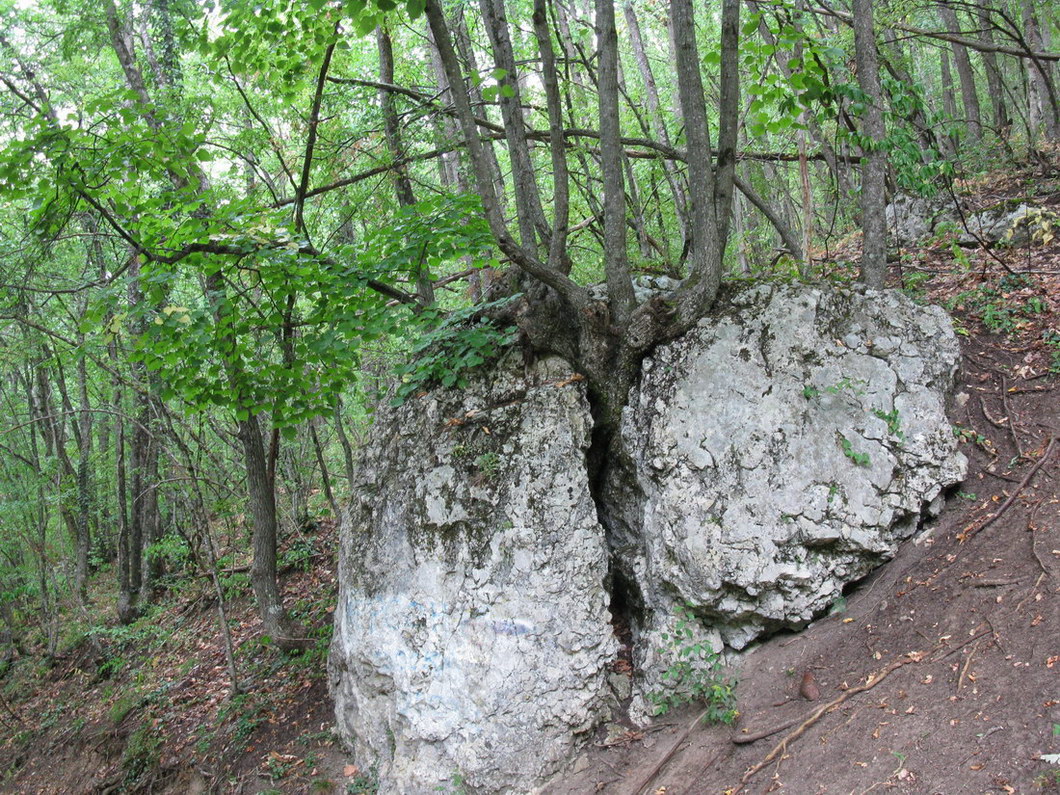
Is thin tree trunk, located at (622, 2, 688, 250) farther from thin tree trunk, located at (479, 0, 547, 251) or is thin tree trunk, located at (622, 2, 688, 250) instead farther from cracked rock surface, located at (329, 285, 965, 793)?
cracked rock surface, located at (329, 285, 965, 793)

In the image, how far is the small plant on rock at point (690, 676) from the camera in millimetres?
4324

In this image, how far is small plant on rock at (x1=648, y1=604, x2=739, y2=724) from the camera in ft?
14.2

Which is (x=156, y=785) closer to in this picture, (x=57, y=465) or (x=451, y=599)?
(x=451, y=599)

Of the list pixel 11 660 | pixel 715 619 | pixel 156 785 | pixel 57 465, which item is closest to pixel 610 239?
pixel 715 619

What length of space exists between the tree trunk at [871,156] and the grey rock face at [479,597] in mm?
2732

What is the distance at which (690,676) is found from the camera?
178 inches

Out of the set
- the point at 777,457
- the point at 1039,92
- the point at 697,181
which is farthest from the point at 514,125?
the point at 1039,92

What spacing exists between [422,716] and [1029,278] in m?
6.67

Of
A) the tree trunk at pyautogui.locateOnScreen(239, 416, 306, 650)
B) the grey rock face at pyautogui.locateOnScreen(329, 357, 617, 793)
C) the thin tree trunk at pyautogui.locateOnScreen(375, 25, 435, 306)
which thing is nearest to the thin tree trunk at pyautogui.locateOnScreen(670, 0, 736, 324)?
the grey rock face at pyautogui.locateOnScreen(329, 357, 617, 793)

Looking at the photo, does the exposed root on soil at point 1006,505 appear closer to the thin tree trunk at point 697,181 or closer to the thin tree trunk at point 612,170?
the thin tree trunk at point 697,181

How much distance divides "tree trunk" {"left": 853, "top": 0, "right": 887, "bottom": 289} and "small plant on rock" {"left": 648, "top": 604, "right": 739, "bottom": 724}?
3.27 m

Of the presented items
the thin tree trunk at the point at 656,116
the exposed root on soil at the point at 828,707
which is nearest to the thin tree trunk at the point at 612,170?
the thin tree trunk at the point at 656,116

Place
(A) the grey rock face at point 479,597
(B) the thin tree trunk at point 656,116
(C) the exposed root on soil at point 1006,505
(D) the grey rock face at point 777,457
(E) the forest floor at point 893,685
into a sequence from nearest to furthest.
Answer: (E) the forest floor at point 893,685 → (C) the exposed root on soil at point 1006,505 → (D) the grey rock face at point 777,457 → (A) the grey rock face at point 479,597 → (B) the thin tree trunk at point 656,116

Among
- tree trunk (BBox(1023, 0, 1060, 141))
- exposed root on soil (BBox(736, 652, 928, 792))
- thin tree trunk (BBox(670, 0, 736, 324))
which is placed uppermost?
tree trunk (BBox(1023, 0, 1060, 141))
